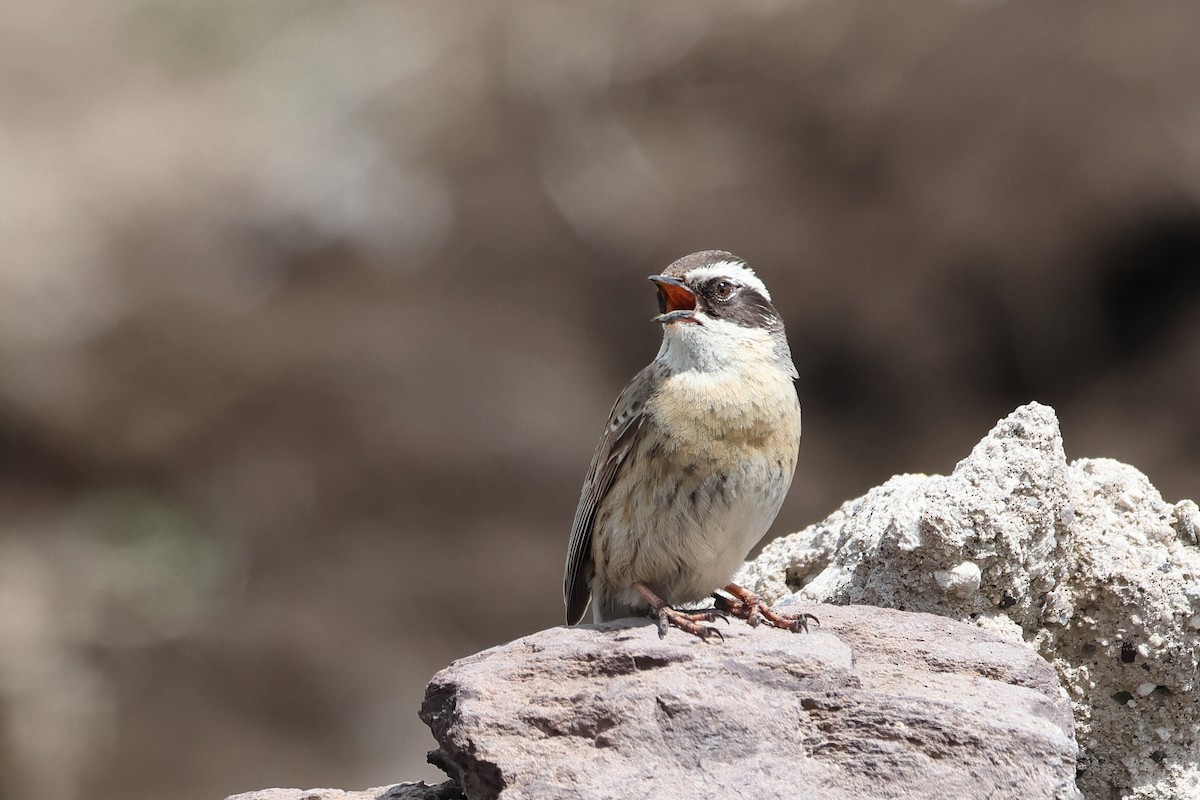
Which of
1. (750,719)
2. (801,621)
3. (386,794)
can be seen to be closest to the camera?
(750,719)

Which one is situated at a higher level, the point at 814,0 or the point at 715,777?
the point at 814,0

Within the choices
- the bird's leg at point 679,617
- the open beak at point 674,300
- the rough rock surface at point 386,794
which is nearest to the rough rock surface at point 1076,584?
the bird's leg at point 679,617

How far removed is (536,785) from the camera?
4773mm

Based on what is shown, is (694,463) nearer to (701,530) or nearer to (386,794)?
(701,530)

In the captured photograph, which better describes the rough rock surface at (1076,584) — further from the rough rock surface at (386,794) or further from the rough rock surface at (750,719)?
the rough rock surface at (386,794)

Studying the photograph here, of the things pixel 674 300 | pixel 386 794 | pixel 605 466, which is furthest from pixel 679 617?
pixel 674 300

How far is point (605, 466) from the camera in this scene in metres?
6.68

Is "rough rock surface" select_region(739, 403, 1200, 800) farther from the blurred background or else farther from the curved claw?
the blurred background

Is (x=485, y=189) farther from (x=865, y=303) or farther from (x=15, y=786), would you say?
(x=15, y=786)

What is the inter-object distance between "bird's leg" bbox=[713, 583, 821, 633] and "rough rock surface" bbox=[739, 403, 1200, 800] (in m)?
0.52

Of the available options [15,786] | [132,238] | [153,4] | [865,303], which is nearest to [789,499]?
[865,303]

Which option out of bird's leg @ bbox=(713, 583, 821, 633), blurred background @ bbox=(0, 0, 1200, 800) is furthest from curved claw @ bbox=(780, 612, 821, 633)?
blurred background @ bbox=(0, 0, 1200, 800)

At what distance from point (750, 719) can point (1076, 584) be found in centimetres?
194

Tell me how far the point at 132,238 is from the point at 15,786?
220 inches
